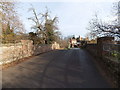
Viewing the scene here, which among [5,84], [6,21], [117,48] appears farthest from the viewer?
[6,21]

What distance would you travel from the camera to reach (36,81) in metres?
4.87

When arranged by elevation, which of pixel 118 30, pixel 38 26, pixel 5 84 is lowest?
pixel 5 84

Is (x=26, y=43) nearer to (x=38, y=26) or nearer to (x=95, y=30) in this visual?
(x=95, y=30)

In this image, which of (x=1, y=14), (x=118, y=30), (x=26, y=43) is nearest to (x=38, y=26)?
(x=26, y=43)

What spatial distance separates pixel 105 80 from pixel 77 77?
111cm

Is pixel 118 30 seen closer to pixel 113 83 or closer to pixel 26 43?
pixel 113 83

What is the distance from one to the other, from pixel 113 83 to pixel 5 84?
4.05m

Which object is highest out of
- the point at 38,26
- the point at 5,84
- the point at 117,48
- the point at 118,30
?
the point at 38,26

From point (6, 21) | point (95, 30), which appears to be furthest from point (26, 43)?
point (95, 30)

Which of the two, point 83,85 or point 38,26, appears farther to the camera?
point 38,26

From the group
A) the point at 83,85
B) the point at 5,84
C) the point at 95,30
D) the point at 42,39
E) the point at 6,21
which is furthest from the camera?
the point at 42,39

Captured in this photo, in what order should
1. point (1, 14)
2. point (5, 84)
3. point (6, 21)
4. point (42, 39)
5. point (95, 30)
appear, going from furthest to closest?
point (42, 39), point (95, 30), point (6, 21), point (1, 14), point (5, 84)

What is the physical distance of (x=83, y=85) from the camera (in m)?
4.36

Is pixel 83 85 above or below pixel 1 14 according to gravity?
below
